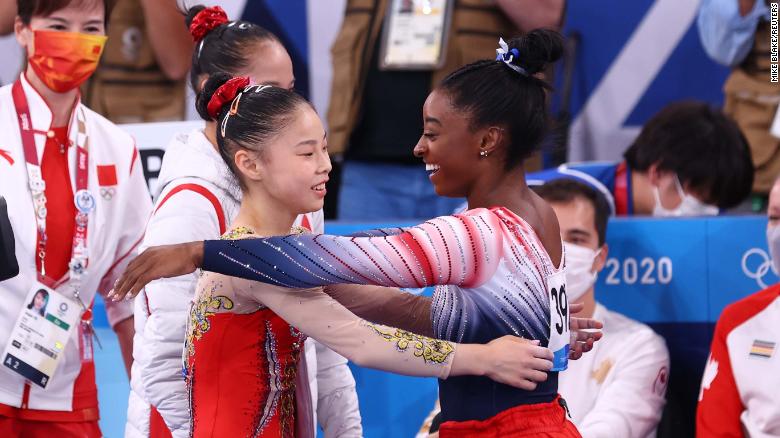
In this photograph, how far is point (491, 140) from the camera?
9.55 ft

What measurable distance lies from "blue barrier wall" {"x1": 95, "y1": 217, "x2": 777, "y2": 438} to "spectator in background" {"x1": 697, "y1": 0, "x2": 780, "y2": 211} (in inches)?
48.3

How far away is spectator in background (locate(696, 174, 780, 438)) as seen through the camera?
151 inches

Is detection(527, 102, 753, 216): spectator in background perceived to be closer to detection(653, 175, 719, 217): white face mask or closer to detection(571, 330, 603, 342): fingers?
detection(653, 175, 719, 217): white face mask

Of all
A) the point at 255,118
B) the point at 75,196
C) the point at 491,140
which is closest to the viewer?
the point at 255,118

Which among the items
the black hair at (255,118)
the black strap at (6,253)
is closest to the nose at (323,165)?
the black hair at (255,118)

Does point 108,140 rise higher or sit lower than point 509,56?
lower

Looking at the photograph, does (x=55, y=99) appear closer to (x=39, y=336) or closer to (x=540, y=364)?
Result: (x=39, y=336)

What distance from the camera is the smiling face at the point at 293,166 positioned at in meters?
2.77

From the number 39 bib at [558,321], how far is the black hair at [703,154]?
2.27 metres

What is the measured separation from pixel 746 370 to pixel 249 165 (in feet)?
6.13

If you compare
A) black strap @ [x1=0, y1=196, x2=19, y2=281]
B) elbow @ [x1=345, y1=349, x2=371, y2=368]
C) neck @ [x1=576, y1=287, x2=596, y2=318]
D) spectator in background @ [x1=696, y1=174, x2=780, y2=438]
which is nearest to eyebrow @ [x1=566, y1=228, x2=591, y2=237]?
neck @ [x1=576, y1=287, x2=596, y2=318]

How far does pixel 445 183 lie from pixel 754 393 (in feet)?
4.89

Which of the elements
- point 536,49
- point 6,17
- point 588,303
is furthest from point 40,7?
point 588,303

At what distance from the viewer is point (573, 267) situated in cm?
420
